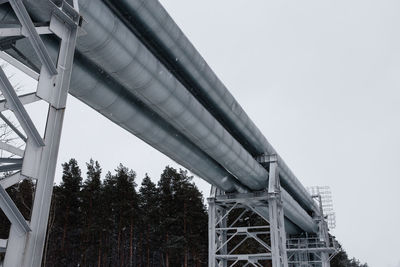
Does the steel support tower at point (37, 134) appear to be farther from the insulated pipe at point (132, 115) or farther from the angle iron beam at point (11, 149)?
the insulated pipe at point (132, 115)

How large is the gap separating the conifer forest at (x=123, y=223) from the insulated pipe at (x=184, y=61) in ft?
77.4

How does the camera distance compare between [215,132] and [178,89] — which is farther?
[215,132]

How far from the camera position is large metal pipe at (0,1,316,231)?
9.41 meters

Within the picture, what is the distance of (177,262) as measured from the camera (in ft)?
127

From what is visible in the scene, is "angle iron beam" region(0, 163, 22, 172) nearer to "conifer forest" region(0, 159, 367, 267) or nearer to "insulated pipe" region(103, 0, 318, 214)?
"insulated pipe" region(103, 0, 318, 214)

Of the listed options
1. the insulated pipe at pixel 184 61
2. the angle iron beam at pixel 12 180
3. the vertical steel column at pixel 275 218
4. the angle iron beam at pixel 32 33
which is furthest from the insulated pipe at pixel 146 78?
the angle iron beam at pixel 12 180

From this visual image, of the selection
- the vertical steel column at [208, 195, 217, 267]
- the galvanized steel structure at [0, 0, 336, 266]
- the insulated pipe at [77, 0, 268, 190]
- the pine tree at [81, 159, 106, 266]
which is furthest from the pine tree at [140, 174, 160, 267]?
the insulated pipe at [77, 0, 268, 190]

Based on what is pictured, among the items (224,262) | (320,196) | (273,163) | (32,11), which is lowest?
(224,262)

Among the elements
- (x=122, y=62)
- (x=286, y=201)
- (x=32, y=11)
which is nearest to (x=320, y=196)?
(x=286, y=201)

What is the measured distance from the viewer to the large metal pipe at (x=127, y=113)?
9.41 meters

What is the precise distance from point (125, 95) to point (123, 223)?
30.0 m

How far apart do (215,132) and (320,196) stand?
21169 mm

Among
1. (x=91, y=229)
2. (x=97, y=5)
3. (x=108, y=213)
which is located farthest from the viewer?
(x=108, y=213)

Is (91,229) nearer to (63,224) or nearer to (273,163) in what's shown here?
(63,224)
